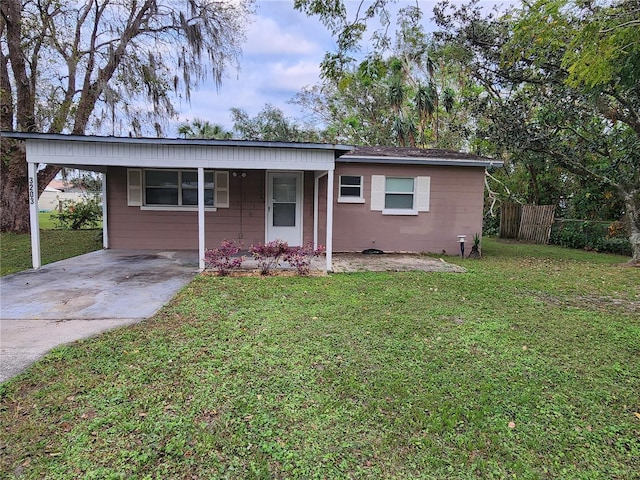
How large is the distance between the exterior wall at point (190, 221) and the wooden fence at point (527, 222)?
9688 millimetres

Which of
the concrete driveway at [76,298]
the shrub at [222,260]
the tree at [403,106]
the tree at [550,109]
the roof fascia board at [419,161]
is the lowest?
the concrete driveway at [76,298]

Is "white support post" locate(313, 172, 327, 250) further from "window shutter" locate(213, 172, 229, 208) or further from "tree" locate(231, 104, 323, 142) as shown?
"tree" locate(231, 104, 323, 142)

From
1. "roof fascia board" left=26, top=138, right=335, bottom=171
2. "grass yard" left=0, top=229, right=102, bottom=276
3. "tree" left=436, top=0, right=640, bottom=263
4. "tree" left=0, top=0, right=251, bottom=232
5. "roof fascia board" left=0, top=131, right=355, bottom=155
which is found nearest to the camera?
"roof fascia board" left=0, top=131, right=355, bottom=155

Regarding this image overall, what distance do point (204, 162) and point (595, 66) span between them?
637cm

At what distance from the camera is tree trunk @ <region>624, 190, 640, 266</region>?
9852mm

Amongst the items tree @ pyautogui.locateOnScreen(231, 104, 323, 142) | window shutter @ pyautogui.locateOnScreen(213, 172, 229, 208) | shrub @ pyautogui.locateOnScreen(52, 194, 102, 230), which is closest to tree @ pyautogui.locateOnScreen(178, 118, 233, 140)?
tree @ pyautogui.locateOnScreen(231, 104, 323, 142)

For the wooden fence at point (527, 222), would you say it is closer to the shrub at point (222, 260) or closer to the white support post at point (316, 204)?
the white support post at point (316, 204)

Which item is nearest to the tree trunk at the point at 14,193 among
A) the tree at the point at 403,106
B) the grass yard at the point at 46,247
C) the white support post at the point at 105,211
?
the grass yard at the point at 46,247

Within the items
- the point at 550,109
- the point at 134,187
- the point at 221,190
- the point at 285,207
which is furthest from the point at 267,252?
the point at 550,109

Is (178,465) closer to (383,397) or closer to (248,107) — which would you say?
(383,397)

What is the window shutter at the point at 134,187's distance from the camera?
32.4ft

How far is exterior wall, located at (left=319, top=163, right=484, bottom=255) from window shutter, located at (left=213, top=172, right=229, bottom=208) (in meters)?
2.46

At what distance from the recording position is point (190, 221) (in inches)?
396

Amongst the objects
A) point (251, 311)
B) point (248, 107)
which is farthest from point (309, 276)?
point (248, 107)
